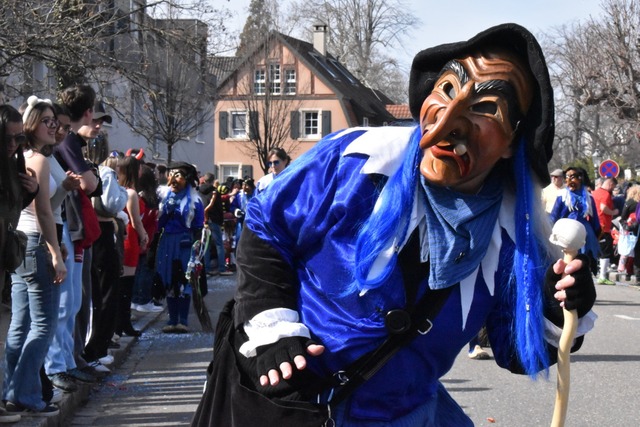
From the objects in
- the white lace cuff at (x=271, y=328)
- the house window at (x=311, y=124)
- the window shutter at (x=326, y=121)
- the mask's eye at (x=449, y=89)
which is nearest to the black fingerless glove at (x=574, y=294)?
the mask's eye at (x=449, y=89)

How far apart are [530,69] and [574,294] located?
2.10 ft

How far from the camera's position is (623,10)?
24.3 meters

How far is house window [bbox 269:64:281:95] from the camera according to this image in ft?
120

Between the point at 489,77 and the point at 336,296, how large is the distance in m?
0.72

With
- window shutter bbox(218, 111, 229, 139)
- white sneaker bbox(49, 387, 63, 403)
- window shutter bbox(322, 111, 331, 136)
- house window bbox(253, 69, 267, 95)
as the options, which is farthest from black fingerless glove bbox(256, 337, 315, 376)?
window shutter bbox(322, 111, 331, 136)

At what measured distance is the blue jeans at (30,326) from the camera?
16.9ft

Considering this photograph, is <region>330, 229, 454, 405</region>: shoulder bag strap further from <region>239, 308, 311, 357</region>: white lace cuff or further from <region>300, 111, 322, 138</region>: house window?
<region>300, 111, 322, 138</region>: house window

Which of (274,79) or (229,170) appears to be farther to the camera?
(229,170)

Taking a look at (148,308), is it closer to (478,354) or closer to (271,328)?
(478,354)

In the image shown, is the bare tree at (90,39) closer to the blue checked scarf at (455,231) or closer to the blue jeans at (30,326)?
the blue jeans at (30,326)

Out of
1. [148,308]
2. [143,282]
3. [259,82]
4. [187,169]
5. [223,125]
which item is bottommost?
[148,308]

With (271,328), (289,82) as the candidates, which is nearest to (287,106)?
(289,82)

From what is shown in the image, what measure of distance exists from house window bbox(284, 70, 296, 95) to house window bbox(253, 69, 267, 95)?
7.13 feet

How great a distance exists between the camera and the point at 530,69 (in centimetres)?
256
